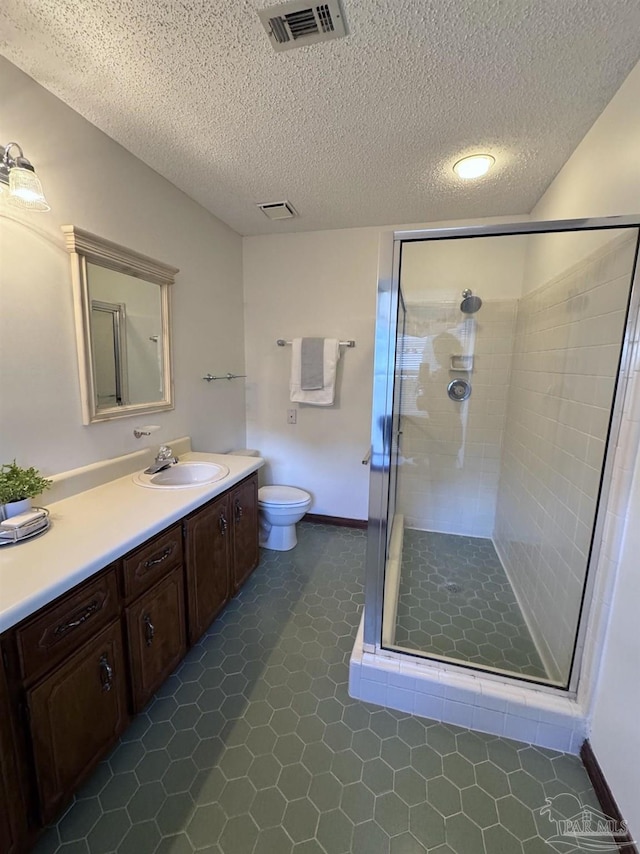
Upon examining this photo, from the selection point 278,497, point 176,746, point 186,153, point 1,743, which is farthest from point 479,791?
point 186,153

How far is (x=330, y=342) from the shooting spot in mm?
2779

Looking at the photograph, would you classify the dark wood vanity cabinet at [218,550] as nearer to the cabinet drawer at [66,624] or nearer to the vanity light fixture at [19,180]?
the cabinet drawer at [66,624]

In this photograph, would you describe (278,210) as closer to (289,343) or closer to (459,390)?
(289,343)

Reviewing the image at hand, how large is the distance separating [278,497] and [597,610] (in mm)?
1873

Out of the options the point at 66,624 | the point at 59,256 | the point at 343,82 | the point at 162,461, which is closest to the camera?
the point at 66,624

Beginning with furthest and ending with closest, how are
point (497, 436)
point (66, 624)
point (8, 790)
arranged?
1. point (497, 436)
2. point (66, 624)
3. point (8, 790)

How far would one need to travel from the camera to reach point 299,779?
4.03ft

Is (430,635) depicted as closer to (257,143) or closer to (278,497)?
(278,497)

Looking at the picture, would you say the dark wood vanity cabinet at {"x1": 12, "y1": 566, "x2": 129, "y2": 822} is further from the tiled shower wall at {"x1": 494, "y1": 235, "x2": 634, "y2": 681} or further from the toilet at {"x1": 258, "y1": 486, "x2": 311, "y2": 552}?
the tiled shower wall at {"x1": 494, "y1": 235, "x2": 634, "y2": 681}

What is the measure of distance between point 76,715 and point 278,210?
9.01 feet

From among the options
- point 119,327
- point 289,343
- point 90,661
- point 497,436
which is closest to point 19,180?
point 119,327

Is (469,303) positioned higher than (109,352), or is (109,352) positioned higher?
(469,303)

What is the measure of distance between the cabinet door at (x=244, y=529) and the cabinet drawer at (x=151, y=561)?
0.45 m

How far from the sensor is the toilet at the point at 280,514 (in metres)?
2.57
